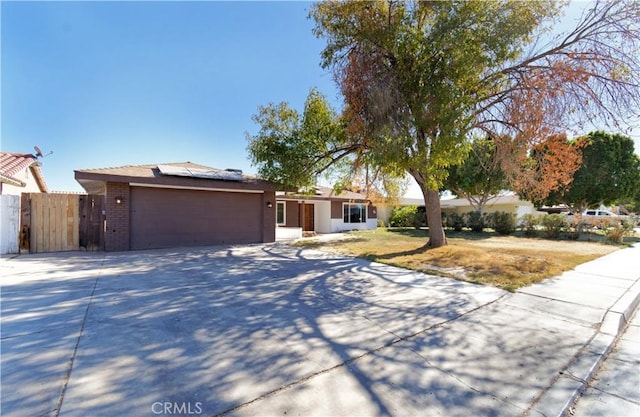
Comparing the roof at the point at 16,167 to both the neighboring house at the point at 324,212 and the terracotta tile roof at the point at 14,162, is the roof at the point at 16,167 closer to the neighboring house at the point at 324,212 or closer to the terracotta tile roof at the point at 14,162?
the terracotta tile roof at the point at 14,162

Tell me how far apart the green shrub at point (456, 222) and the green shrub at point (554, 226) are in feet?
17.5

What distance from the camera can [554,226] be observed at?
669 inches

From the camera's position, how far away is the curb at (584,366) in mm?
2420

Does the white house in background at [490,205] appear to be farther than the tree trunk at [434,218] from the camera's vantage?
Yes

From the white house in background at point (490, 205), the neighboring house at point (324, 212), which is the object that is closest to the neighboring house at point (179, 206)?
the neighboring house at point (324, 212)

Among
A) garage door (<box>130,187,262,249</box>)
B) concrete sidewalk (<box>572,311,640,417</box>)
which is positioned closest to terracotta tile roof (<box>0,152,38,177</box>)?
garage door (<box>130,187,262,249</box>)

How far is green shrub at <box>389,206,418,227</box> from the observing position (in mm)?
24844

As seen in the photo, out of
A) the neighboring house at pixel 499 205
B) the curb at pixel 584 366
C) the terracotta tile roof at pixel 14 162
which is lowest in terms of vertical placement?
the curb at pixel 584 366

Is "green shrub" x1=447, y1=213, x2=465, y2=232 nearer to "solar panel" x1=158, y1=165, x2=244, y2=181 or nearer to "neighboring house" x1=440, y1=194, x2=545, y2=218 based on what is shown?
"neighboring house" x1=440, y1=194, x2=545, y2=218

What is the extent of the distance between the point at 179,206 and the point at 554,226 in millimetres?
20405

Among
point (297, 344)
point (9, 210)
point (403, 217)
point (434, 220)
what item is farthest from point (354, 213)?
point (297, 344)

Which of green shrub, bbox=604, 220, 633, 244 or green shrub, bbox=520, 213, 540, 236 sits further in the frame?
green shrub, bbox=520, 213, 540, 236

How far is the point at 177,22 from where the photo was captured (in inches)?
348

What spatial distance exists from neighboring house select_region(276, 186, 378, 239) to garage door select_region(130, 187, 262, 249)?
13.0ft
